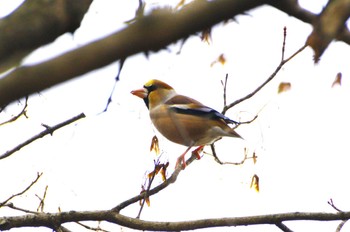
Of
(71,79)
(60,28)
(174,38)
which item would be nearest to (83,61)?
(71,79)

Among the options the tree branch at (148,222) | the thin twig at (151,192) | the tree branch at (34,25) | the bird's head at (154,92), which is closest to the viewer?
the tree branch at (34,25)

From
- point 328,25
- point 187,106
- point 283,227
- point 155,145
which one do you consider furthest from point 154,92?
point 328,25

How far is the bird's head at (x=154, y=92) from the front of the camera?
787 centimetres

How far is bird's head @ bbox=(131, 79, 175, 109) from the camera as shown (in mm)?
7874

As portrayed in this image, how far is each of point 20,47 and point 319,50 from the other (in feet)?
3.16

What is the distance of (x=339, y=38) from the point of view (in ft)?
5.71

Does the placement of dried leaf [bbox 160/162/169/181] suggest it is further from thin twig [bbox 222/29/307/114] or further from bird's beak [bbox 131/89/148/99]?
bird's beak [bbox 131/89/148/99]

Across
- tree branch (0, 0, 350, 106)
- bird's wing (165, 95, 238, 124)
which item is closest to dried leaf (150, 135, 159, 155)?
bird's wing (165, 95, 238, 124)

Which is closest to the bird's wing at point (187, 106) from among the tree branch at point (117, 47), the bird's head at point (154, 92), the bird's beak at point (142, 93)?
the bird's head at point (154, 92)

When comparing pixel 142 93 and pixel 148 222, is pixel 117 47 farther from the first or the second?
pixel 142 93

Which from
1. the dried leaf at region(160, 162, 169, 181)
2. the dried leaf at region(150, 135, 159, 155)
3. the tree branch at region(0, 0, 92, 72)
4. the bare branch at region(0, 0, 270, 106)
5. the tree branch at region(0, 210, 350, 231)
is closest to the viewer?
the bare branch at region(0, 0, 270, 106)

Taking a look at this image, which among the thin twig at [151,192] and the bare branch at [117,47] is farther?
the thin twig at [151,192]

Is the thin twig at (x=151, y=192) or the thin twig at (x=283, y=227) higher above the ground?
the thin twig at (x=151, y=192)

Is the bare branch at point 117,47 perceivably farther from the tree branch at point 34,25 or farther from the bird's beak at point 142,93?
the bird's beak at point 142,93
